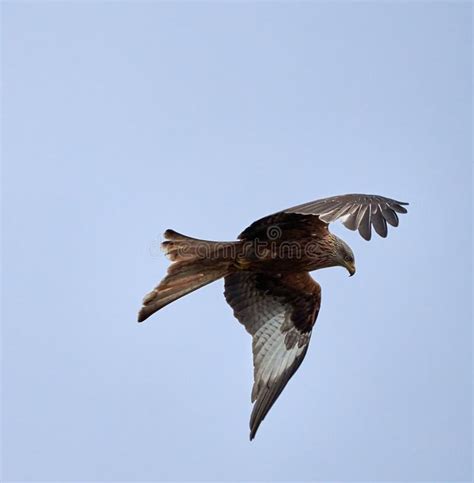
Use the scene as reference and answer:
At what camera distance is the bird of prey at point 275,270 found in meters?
8.43

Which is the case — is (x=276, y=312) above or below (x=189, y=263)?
below

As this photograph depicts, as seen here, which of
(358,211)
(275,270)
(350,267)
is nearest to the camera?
(358,211)

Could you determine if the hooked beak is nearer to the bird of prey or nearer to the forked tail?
the bird of prey

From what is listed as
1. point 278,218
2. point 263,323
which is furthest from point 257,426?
point 278,218

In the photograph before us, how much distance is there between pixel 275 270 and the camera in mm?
9641

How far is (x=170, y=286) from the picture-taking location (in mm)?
8953

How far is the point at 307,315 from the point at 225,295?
85 centimetres

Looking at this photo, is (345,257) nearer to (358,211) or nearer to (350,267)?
(350,267)

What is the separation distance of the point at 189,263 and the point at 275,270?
3.19 ft

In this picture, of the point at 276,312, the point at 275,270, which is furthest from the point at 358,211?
the point at 276,312

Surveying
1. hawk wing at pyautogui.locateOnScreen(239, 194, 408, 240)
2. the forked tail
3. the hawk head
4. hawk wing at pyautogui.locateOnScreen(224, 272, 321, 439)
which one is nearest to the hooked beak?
the hawk head

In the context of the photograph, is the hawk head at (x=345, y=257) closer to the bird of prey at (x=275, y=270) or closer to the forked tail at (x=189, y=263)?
the bird of prey at (x=275, y=270)

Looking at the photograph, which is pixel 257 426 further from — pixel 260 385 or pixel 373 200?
pixel 373 200

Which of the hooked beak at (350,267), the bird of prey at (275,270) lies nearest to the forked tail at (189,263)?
the bird of prey at (275,270)
